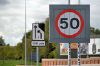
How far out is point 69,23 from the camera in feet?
39.8

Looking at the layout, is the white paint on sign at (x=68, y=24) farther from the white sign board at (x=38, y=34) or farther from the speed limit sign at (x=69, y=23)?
the white sign board at (x=38, y=34)

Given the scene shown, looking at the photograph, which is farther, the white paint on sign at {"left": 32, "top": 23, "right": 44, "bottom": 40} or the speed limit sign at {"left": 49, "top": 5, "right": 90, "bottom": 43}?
the white paint on sign at {"left": 32, "top": 23, "right": 44, "bottom": 40}

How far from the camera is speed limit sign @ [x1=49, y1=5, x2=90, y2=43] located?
12141 millimetres

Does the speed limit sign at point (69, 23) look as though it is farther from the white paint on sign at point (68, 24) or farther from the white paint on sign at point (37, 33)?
the white paint on sign at point (37, 33)

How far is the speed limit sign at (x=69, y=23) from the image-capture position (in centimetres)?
1214

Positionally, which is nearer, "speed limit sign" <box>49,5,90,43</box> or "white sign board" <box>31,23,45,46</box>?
"speed limit sign" <box>49,5,90,43</box>

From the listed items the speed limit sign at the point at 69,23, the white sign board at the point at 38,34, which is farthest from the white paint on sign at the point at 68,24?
the white sign board at the point at 38,34

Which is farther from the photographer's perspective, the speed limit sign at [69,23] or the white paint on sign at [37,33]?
the white paint on sign at [37,33]

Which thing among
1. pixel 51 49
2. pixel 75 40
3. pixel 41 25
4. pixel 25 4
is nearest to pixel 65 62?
pixel 25 4

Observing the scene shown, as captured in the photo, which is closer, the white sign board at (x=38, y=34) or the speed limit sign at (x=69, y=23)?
the speed limit sign at (x=69, y=23)

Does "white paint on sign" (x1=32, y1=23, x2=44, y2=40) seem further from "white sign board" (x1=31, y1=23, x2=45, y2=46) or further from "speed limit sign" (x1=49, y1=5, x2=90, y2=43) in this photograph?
"speed limit sign" (x1=49, y1=5, x2=90, y2=43)

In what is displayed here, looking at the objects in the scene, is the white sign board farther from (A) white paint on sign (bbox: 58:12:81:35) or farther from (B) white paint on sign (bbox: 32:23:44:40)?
(A) white paint on sign (bbox: 58:12:81:35)

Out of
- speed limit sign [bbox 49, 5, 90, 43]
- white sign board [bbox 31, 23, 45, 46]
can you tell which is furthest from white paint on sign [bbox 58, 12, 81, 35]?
white sign board [bbox 31, 23, 45, 46]

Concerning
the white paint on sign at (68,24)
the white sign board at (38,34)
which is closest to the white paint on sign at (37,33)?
the white sign board at (38,34)
